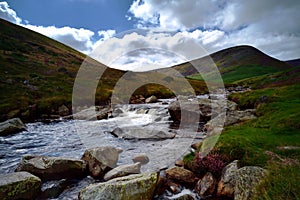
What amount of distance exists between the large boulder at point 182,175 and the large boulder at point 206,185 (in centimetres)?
48

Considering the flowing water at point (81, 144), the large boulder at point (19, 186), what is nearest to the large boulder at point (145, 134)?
the flowing water at point (81, 144)

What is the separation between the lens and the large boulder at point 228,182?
8.96 metres

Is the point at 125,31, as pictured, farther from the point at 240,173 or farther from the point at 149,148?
the point at 240,173

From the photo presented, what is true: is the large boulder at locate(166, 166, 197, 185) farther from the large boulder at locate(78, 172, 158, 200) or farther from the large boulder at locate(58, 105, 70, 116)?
the large boulder at locate(58, 105, 70, 116)

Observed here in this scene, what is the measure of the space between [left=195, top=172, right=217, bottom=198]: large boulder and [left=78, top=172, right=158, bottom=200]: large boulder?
76.6 inches

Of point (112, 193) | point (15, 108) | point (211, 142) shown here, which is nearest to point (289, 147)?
point (211, 142)

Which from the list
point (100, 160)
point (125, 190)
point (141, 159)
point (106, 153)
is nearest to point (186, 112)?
point (141, 159)

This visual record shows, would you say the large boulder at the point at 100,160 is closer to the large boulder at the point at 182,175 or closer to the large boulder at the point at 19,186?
the large boulder at the point at 19,186

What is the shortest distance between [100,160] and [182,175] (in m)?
4.21

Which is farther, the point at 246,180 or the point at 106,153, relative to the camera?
the point at 106,153

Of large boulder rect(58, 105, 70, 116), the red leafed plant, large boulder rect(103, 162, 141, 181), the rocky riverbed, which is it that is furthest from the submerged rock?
large boulder rect(58, 105, 70, 116)

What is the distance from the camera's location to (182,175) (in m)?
10.7

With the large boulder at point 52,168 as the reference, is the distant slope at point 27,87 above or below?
above

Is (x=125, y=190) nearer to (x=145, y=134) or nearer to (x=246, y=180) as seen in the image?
(x=246, y=180)
